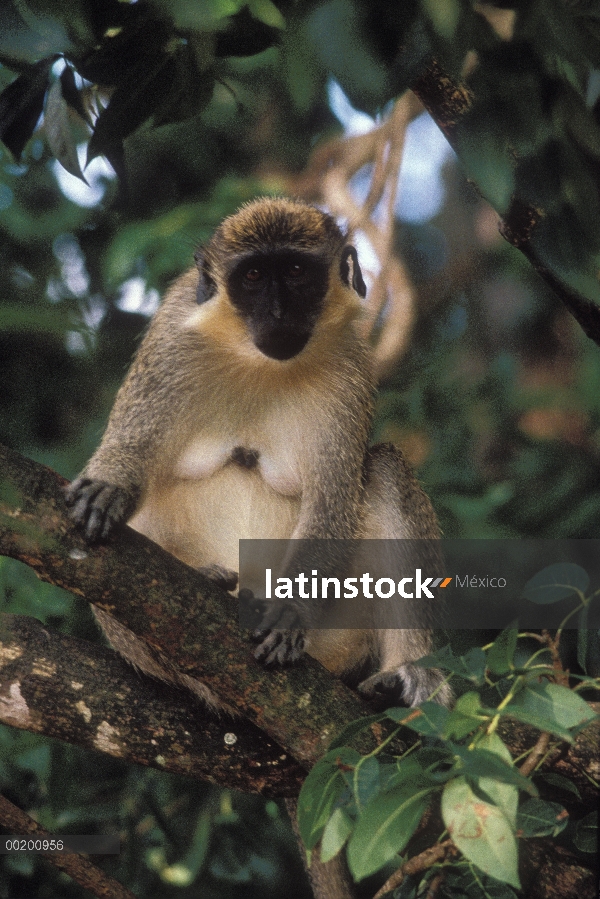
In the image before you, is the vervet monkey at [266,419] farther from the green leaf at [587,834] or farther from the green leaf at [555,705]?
the green leaf at [555,705]

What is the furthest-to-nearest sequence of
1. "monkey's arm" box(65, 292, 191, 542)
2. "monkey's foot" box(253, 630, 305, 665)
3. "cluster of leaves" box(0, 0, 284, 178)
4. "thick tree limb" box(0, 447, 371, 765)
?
"monkey's arm" box(65, 292, 191, 542) → "monkey's foot" box(253, 630, 305, 665) → "thick tree limb" box(0, 447, 371, 765) → "cluster of leaves" box(0, 0, 284, 178)

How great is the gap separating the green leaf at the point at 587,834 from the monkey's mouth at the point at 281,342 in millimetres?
1177

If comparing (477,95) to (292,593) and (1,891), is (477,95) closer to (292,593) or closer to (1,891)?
(292,593)

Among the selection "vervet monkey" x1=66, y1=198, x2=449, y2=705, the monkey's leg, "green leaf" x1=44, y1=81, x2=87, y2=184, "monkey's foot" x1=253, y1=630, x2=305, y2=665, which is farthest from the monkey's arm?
"green leaf" x1=44, y1=81, x2=87, y2=184

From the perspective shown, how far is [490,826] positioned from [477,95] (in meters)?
0.87

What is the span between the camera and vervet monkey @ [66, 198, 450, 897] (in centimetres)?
204

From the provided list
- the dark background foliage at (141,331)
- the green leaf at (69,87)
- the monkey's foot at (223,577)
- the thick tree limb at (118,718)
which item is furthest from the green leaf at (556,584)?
the green leaf at (69,87)

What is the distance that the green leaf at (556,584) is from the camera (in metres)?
1.43

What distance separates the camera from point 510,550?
1.83m

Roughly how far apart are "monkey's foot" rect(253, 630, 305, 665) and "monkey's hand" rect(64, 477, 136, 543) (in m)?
0.36

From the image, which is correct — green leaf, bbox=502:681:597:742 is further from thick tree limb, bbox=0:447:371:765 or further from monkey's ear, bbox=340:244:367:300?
monkey's ear, bbox=340:244:367:300

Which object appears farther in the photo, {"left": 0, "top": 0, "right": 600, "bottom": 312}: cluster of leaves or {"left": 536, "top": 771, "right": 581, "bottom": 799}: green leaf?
{"left": 536, "top": 771, "right": 581, "bottom": 799}: green leaf

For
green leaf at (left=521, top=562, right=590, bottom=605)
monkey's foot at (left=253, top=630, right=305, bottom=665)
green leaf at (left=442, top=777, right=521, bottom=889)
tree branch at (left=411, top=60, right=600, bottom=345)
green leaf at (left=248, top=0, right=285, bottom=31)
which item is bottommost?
monkey's foot at (left=253, top=630, right=305, bottom=665)

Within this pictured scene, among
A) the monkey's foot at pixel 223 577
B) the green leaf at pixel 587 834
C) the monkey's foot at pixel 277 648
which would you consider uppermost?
the monkey's foot at pixel 277 648
